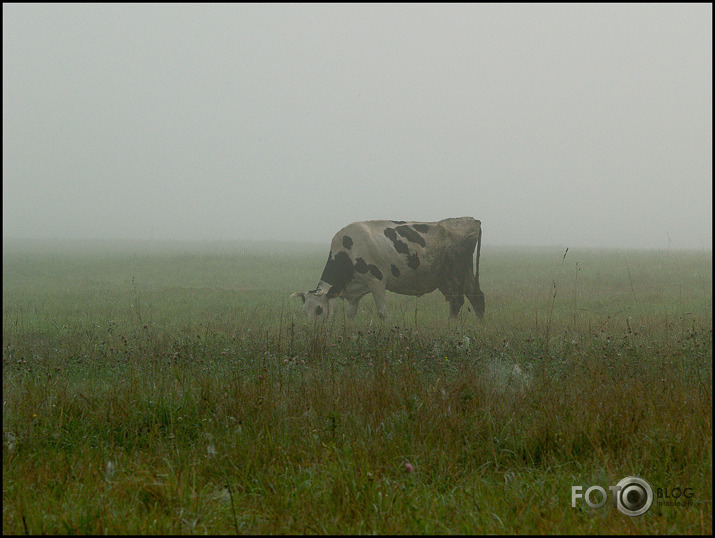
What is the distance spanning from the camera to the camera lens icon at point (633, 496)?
10.6ft

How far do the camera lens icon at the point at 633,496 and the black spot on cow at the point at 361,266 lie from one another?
9.07 meters

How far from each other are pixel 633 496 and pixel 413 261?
9.75m

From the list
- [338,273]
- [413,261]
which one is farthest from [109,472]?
[413,261]

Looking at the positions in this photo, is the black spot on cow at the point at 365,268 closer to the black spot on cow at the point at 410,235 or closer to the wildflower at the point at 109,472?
the black spot on cow at the point at 410,235

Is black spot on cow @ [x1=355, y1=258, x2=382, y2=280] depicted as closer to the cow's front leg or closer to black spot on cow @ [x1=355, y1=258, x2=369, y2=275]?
black spot on cow @ [x1=355, y1=258, x2=369, y2=275]

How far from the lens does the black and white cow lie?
12328mm

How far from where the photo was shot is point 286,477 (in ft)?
12.8

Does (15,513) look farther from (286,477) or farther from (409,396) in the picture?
(409,396)

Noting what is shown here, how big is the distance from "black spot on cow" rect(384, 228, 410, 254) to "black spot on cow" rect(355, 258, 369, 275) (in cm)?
94

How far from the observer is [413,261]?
13.1 m

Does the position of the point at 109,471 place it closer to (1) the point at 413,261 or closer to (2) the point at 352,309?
(2) the point at 352,309

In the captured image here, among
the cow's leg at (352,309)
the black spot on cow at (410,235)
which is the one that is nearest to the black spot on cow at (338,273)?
the cow's leg at (352,309)

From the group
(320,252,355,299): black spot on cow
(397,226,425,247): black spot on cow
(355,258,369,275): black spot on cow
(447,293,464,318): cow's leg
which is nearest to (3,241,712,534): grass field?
(320,252,355,299): black spot on cow

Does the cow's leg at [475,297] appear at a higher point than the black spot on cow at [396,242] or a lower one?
lower
